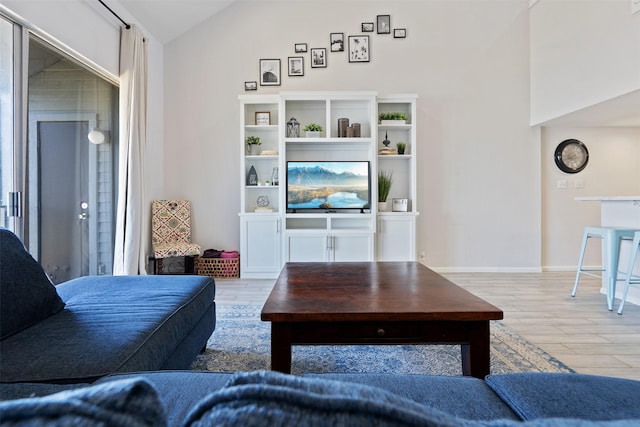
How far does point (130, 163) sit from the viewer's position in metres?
3.40

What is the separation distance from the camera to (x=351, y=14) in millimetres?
4379

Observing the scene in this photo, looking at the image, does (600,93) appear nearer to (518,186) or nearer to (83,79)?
(518,186)

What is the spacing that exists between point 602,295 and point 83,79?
215 inches

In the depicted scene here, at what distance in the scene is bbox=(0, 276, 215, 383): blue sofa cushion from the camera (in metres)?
0.98

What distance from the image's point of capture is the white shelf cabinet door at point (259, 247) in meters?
4.12

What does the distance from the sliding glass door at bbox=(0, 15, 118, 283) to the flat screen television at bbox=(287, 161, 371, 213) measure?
202 cm

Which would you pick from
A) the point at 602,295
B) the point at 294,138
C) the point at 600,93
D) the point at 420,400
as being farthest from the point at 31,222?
the point at 600,93

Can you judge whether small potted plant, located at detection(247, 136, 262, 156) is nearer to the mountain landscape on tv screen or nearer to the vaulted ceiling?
the mountain landscape on tv screen

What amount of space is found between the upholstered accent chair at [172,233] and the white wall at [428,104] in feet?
0.73

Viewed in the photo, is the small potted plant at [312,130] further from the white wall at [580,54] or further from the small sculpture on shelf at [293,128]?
the white wall at [580,54]

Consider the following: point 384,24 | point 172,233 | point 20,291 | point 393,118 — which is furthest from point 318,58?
point 20,291

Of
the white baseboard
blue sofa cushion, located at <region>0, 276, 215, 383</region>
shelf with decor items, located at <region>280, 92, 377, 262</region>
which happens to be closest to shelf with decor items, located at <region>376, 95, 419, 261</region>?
shelf with decor items, located at <region>280, 92, 377, 262</region>

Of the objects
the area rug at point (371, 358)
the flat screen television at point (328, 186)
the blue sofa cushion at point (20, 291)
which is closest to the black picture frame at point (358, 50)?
the flat screen television at point (328, 186)

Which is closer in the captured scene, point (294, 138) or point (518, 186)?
point (294, 138)
